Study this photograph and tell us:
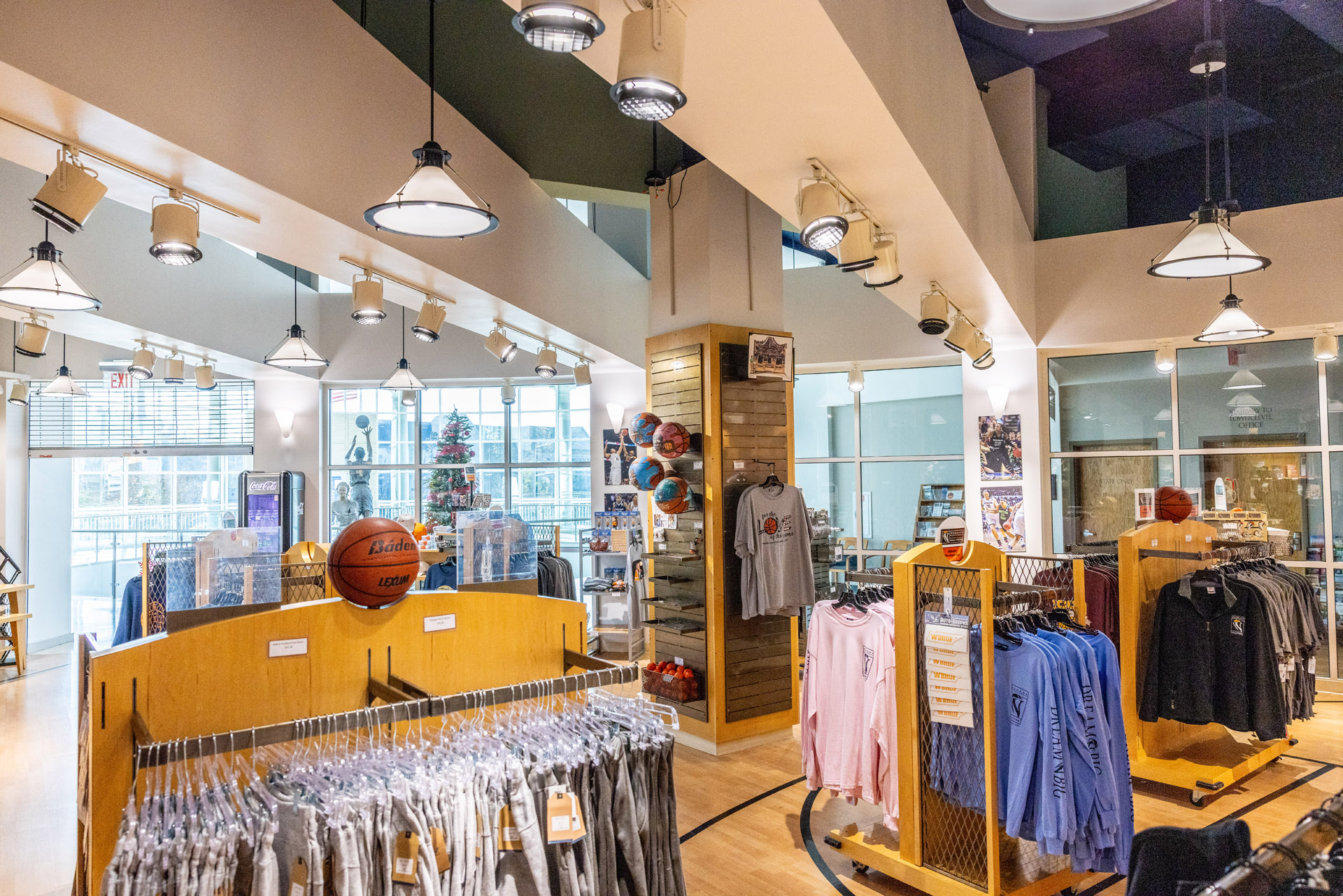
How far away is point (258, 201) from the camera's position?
11.7 ft

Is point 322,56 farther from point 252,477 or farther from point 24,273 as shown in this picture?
point 252,477

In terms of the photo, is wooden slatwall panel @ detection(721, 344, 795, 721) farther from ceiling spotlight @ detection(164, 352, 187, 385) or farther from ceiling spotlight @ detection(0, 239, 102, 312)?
ceiling spotlight @ detection(164, 352, 187, 385)

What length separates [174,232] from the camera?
322 cm

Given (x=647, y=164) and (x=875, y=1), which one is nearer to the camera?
(x=875, y=1)

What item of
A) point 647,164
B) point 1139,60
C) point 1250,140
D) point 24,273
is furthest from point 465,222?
point 1250,140

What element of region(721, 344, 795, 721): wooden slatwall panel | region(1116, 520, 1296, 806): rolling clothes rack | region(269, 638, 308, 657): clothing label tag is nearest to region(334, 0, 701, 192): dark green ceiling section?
region(721, 344, 795, 721): wooden slatwall panel

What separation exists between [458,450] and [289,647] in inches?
315

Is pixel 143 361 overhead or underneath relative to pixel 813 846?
overhead

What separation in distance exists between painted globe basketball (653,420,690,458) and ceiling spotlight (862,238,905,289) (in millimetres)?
1728

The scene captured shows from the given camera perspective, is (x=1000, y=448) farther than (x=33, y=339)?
Yes

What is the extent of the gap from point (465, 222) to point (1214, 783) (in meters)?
4.72

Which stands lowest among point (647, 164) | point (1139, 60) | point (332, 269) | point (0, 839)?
point (0, 839)

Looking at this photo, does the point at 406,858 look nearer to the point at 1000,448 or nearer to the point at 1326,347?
the point at 1000,448

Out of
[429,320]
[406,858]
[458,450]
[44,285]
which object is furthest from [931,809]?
[458,450]
